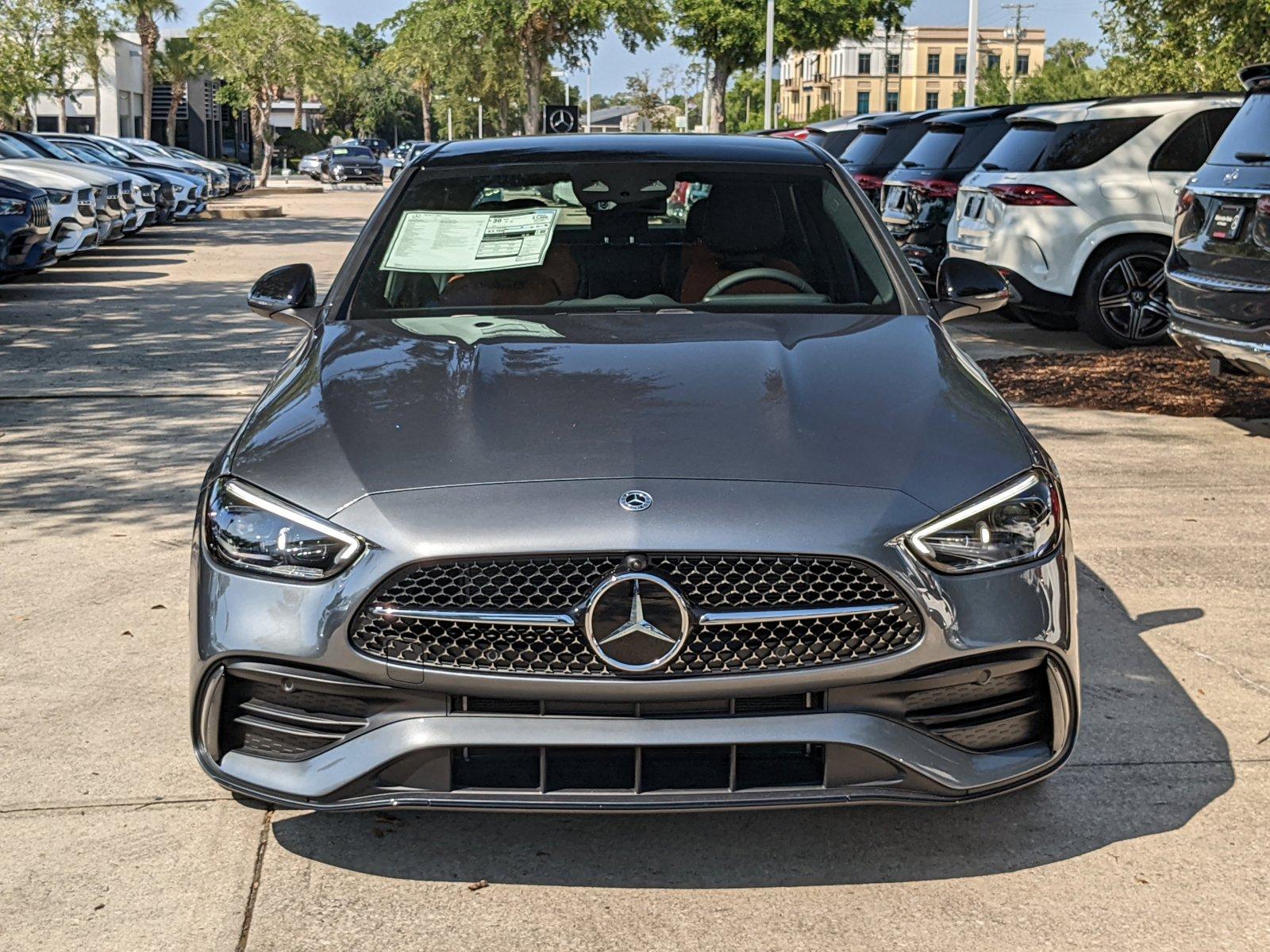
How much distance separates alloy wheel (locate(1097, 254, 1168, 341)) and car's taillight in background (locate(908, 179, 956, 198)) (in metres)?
2.73

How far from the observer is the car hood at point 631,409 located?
11.0ft

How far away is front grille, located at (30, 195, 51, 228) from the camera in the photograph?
15.9 m

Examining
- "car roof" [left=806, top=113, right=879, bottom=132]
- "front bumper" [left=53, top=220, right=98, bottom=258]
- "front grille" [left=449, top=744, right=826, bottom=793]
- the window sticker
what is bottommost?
"front grille" [left=449, top=744, right=826, bottom=793]

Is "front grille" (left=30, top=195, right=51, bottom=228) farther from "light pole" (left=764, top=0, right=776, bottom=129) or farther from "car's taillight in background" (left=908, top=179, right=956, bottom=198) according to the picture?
"light pole" (left=764, top=0, right=776, bottom=129)

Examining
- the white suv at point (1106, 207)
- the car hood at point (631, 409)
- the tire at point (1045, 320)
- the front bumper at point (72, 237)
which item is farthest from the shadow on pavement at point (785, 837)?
the front bumper at point (72, 237)

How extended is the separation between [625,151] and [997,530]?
7.63ft

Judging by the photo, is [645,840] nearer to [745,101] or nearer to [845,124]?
[845,124]

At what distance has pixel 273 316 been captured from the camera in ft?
16.5

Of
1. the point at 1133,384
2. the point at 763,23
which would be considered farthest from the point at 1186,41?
the point at 763,23

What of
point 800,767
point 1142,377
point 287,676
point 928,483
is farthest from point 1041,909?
point 1142,377

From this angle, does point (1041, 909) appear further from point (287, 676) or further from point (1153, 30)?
point (1153, 30)

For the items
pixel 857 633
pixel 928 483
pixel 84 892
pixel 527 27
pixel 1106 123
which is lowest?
pixel 84 892

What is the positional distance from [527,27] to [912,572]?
49646mm

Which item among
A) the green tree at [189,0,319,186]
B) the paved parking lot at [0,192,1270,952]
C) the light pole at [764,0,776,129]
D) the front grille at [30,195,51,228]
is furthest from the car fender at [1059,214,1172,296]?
the green tree at [189,0,319,186]
